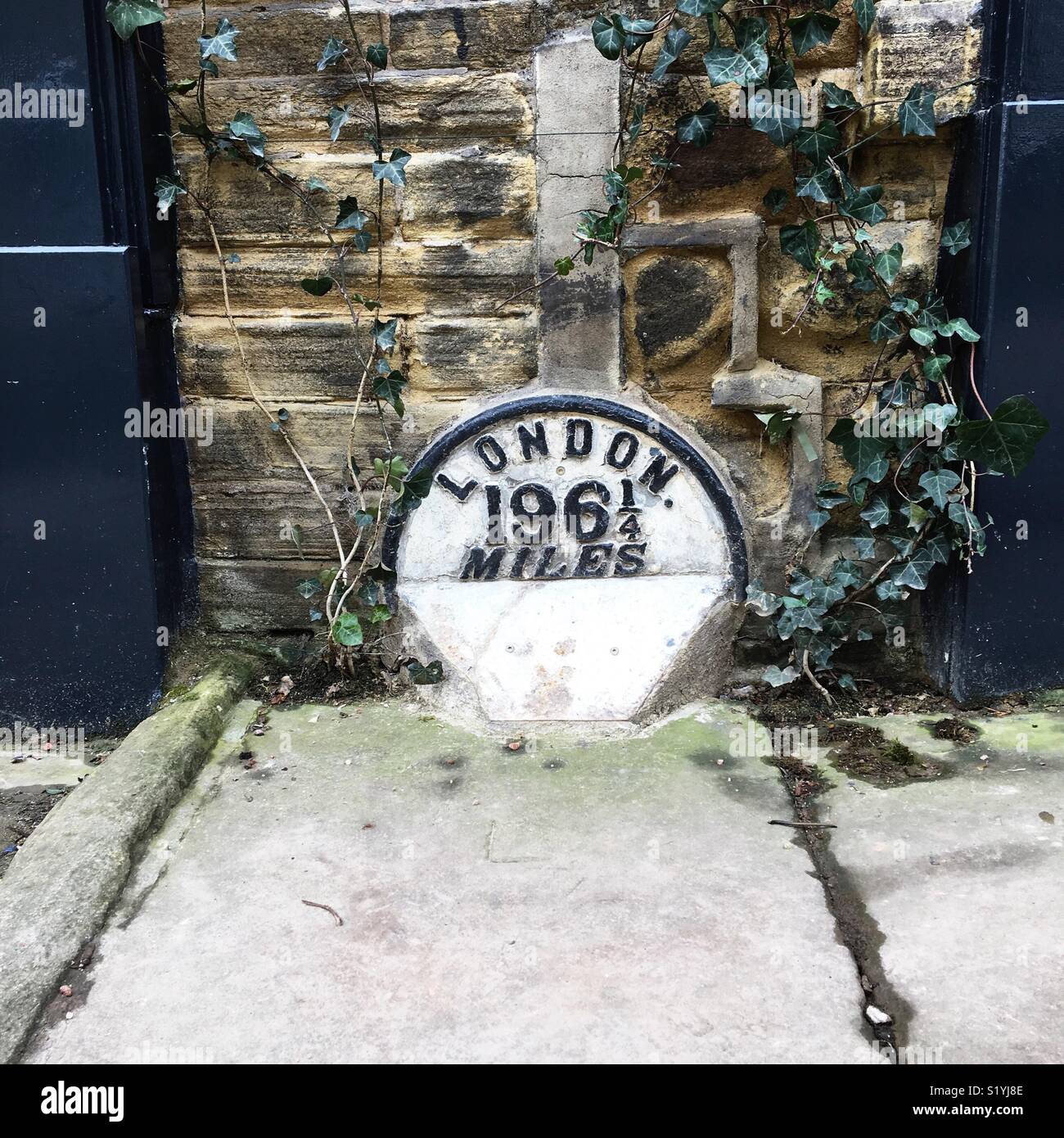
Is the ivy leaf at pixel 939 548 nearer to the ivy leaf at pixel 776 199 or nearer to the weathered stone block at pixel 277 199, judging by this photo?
the ivy leaf at pixel 776 199

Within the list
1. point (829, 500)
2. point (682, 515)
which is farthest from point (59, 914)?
point (829, 500)

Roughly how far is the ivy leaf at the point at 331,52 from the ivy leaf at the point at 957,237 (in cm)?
172

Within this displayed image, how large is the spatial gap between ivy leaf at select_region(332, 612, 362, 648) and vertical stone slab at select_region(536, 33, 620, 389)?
90 centimetres

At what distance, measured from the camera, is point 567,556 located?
3.12 metres

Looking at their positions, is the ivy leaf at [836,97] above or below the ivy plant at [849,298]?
above

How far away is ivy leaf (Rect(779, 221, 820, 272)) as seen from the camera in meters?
2.85

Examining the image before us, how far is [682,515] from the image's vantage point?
3092 mm

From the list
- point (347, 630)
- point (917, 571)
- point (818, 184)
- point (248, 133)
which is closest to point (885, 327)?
point (818, 184)

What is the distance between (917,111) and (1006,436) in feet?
2.89

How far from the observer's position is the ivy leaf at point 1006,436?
109 inches

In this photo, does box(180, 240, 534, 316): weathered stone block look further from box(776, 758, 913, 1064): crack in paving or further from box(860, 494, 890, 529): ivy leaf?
box(776, 758, 913, 1064): crack in paving

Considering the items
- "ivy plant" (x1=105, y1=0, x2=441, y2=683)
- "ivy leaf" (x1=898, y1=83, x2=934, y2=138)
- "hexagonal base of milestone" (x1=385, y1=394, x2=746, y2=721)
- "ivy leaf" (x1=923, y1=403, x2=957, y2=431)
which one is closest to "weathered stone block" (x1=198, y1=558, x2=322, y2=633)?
"ivy plant" (x1=105, y1=0, x2=441, y2=683)

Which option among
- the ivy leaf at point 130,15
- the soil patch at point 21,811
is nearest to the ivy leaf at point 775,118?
the ivy leaf at point 130,15
